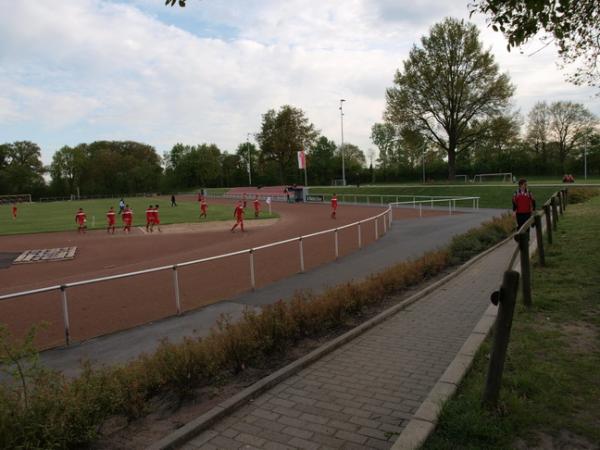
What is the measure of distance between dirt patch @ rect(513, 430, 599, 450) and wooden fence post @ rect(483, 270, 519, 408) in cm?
41

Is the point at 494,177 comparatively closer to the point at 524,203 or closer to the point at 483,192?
the point at 483,192

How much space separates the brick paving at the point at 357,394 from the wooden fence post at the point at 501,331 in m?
0.76

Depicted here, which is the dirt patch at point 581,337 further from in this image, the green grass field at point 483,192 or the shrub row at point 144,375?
the green grass field at point 483,192

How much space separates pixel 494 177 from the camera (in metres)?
70.9

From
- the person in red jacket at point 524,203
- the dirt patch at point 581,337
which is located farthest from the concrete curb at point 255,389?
the person in red jacket at point 524,203

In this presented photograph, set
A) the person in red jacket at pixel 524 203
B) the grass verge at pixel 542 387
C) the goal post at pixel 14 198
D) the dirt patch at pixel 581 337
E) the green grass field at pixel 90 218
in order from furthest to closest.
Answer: the goal post at pixel 14 198 → the green grass field at pixel 90 218 → the person in red jacket at pixel 524 203 → the dirt patch at pixel 581 337 → the grass verge at pixel 542 387

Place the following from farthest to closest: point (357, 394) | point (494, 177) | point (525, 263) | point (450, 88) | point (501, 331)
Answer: point (494, 177)
point (450, 88)
point (525, 263)
point (357, 394)
point (501, 331)

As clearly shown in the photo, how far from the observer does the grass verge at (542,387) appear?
3363mm

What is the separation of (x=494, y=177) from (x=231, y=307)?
69765mm

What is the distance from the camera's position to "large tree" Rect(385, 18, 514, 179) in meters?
52.2

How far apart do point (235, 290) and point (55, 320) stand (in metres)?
3.62

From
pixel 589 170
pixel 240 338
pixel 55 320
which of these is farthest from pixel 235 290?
pixel 589 170

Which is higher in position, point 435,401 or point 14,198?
point 14,198

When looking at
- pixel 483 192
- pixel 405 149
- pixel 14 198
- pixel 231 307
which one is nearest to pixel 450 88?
pixel 483 192
